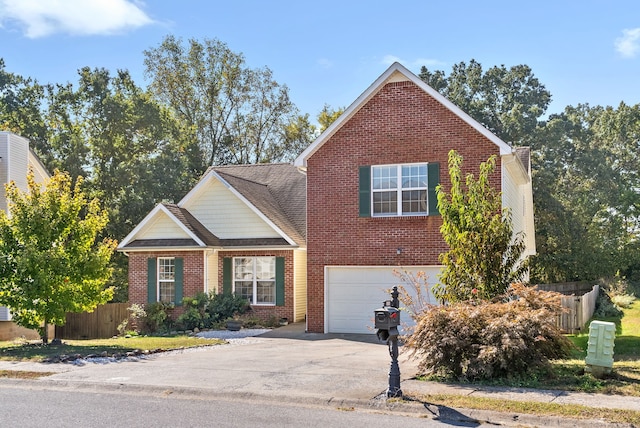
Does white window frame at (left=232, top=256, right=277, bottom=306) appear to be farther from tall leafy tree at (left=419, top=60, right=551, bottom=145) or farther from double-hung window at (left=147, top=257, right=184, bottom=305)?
tall leafy tree at (left=419, top=60, right=551, bottom=145)

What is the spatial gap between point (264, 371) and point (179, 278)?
483 inches

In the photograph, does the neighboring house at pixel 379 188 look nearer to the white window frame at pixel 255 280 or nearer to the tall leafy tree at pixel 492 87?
the white window frame at pixel 255 280

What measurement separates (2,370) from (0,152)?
1497 cm

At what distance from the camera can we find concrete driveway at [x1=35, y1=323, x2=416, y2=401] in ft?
36.9

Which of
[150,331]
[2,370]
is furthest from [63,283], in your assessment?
[150,331]

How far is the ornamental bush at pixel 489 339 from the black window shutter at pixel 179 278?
13.9m

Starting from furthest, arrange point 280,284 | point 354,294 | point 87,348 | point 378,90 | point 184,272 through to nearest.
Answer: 1. point 184,272
2. point 280,284
3. point 354,294
4. point 378,90
5. point 87,348

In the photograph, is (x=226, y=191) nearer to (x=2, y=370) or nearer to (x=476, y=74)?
(x=2, y=370)

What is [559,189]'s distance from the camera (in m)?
47.2

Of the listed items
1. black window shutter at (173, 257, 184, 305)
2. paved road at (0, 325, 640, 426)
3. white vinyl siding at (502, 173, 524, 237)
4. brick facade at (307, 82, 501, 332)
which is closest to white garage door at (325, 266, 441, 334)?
brick facade at (307, 82, 501, 332)

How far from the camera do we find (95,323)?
25828mm

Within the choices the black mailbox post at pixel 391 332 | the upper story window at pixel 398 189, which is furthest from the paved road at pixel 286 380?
the upper story window at pixel 398 189

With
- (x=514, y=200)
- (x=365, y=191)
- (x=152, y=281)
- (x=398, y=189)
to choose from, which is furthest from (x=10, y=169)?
(x=514, y=200)

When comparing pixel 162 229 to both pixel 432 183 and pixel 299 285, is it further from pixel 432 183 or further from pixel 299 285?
pixel 432 183
